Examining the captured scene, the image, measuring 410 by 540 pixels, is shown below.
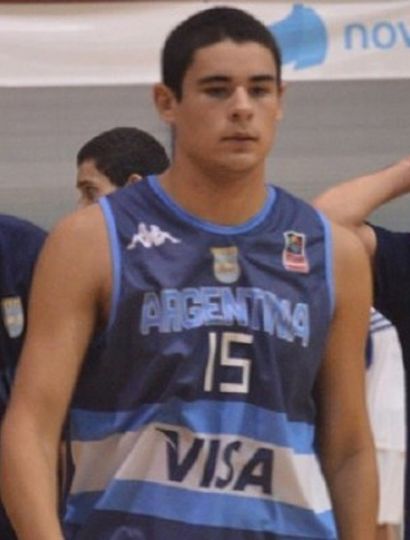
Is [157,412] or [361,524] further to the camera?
[361,524]

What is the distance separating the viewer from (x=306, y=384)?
3275 millimetres

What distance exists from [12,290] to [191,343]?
4.30ft

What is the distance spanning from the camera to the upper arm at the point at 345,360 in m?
3.38

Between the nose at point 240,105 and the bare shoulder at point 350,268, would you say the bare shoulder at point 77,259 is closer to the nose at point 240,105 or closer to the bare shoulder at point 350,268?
the nose at point 240,105

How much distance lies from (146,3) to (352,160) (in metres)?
1.25

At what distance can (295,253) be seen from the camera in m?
3.32

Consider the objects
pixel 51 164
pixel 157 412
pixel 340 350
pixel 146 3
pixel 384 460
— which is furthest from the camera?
pixel 51 164

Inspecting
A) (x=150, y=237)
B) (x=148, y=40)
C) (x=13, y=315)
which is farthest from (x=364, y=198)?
(x=148, y=40)

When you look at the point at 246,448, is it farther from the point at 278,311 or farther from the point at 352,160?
the point at 352,160

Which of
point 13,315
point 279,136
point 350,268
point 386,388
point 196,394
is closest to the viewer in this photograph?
point 196,394

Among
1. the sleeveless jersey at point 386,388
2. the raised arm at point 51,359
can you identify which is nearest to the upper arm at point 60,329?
the raised arm at point 51,359

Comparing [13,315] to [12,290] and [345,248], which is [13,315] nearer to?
[12,290]

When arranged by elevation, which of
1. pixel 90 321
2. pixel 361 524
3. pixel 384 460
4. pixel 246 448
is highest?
pixel 90 321

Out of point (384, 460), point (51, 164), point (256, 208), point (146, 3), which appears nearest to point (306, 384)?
point (256, 208)
